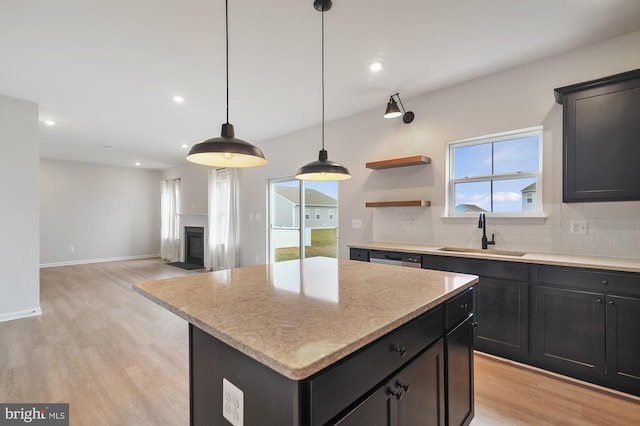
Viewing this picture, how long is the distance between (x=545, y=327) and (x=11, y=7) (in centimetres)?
458

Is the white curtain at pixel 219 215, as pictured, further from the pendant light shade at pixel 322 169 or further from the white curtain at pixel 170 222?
the pendant light shade at pixel 322 169

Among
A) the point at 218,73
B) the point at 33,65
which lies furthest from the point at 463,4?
the point at 33,65

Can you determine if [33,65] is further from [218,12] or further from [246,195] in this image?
[246,195]

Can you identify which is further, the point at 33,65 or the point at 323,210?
the point at 323,210

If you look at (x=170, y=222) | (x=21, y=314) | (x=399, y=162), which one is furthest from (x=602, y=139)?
(x=170, y=222)

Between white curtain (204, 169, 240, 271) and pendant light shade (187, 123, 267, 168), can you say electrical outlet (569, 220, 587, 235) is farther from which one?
white curtain (204, 169, 240, 271)

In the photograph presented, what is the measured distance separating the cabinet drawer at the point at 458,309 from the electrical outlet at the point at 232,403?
3.17 feet

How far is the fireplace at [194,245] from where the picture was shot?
726 centimetres

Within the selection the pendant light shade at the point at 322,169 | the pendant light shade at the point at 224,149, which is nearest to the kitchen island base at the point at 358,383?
the pendant light shade at the point at 224,149

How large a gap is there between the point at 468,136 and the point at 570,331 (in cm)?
200

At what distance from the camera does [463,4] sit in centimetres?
200

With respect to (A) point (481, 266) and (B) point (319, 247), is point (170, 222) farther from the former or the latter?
(A) point (481, 266)

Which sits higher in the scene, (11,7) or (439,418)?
(11,7)

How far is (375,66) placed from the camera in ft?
9.29
